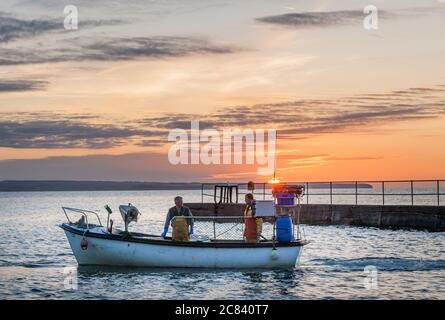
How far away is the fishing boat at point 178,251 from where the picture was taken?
24.3 meters

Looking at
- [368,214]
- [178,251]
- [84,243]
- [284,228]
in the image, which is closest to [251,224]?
[284,228]

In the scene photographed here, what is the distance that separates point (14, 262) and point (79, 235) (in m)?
7.97

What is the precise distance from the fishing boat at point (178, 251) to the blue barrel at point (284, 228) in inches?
6.2

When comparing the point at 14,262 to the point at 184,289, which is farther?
the point at 14,262

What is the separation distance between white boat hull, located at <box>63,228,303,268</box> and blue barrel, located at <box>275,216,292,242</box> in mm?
346

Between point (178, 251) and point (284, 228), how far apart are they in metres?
A: 3.64

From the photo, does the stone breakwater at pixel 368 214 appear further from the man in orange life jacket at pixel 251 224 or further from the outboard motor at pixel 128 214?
the outboard motor at pixel 128 214

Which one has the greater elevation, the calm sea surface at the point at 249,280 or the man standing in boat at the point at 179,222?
the man standing in boat at the point at 179,222

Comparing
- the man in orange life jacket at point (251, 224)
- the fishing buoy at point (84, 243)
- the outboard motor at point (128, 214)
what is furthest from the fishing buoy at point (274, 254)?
the fishing buoy at point (84, 243)

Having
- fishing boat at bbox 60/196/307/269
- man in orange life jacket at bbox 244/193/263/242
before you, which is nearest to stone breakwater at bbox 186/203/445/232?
fishing boat at bbox 60/196/307/269
